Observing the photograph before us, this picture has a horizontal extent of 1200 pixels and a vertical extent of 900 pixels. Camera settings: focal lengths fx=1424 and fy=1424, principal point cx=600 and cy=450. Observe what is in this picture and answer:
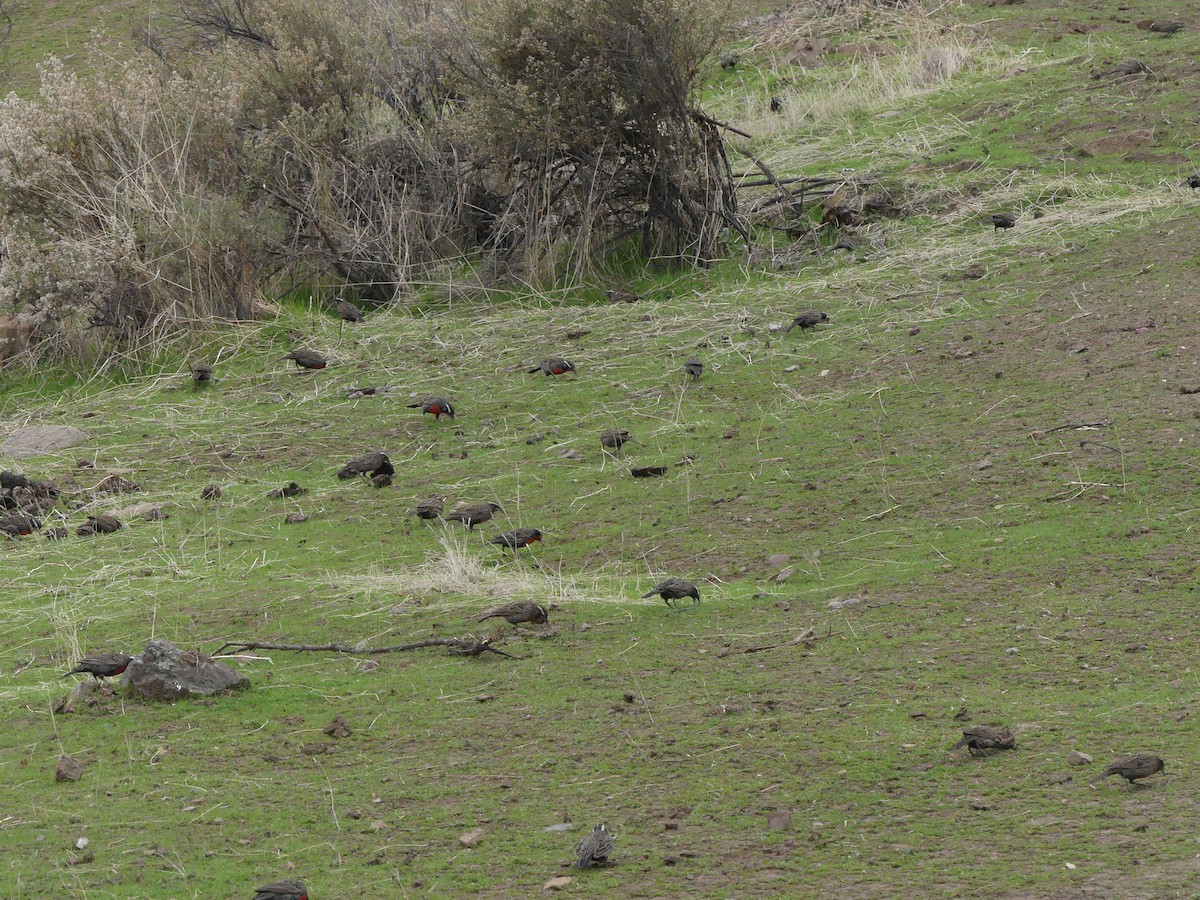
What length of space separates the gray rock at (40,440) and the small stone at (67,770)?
501 centimetres

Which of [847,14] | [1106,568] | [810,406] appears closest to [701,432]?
[810,406]

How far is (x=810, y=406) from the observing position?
816cm

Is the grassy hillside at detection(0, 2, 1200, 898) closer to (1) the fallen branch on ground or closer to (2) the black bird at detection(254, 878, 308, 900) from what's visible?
(1) the fallen branch on ground

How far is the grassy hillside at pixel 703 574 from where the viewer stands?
13.1 feet

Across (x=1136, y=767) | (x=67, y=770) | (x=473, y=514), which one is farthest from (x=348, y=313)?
(x=1136, y=767)

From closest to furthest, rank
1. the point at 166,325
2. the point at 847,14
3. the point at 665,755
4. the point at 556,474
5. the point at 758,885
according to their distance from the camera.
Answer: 1. the point at 758,885
2. the point at 665,755
3. the point at 556,474
4. the point at 166,325
5. the point at 847,14

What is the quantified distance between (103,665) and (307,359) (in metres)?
5.15

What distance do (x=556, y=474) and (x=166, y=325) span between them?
439cm

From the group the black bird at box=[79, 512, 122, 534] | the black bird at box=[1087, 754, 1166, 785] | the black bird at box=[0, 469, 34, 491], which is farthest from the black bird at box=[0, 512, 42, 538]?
the black bird at box=[1087, 754, 1166, 785]

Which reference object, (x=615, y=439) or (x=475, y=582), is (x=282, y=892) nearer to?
(x=475, y=582)

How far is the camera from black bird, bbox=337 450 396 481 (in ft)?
26.5

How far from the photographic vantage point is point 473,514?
7195 mm

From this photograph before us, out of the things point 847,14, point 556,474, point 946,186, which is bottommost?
point 556,474

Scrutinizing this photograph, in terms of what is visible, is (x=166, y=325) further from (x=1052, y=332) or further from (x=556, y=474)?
(x=1052, y=332)
